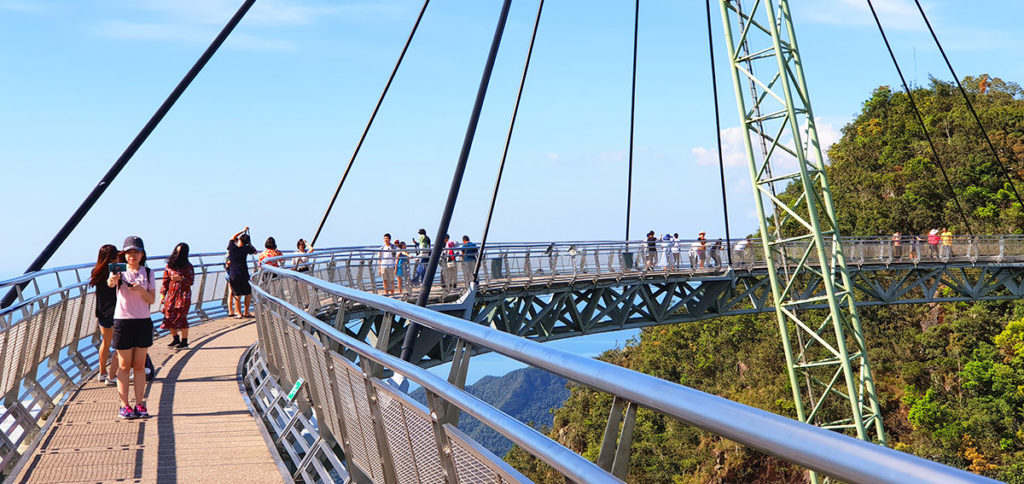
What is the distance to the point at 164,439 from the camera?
260 inches

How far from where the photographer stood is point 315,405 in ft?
18.6

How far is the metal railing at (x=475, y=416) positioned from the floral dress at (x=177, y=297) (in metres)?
6.29

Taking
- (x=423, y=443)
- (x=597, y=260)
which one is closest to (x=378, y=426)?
(x=423, y=443)

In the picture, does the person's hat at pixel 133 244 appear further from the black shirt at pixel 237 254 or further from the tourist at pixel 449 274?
the tourist at pixel 449 274

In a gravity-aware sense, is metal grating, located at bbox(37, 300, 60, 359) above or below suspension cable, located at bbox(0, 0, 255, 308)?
below

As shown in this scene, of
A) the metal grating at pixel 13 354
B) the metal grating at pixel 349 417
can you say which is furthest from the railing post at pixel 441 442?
the metal grating at pixel 13 354

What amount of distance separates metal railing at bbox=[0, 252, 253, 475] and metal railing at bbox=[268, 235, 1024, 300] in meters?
5.48

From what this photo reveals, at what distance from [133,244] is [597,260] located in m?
20.9

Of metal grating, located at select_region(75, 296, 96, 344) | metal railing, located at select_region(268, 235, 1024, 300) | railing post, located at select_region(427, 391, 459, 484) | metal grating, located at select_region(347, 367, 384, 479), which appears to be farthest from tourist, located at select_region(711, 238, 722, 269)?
railing post, located at select_region(427, 391, 459, 484)

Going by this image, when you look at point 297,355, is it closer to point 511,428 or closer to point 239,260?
point 511,428

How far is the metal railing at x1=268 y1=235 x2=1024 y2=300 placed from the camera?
20875 millimetres

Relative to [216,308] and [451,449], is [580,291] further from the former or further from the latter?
[451,449]

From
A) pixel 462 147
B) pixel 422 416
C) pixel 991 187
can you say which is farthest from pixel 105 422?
pixel 991 187

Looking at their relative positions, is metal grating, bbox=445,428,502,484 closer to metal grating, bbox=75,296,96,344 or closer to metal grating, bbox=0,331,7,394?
metal grating, bbox=0,331,7,394
